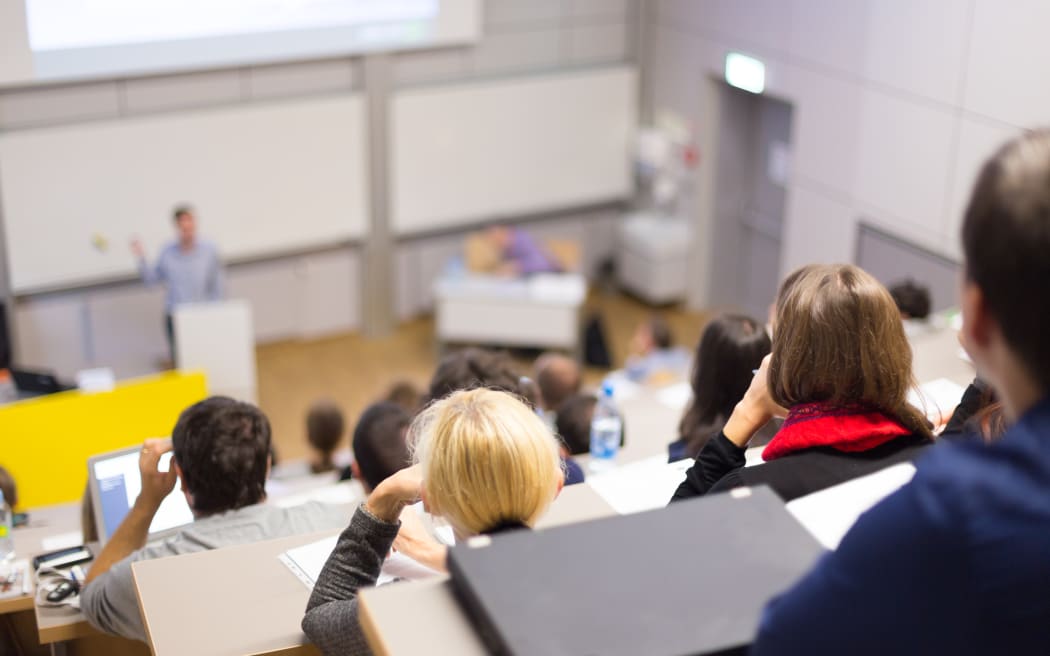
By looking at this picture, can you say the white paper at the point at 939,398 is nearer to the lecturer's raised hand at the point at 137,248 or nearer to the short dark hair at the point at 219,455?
the short dark hair at the point at 219,455

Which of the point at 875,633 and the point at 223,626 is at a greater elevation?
the point at 875,633

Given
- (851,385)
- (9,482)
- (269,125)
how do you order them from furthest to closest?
(269,125) → (9,482) → (851,385)

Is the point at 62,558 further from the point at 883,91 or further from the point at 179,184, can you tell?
the point at 883,91

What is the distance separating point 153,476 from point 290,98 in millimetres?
5720

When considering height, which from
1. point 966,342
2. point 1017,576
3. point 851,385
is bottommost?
point 851,385

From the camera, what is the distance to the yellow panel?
5.52 metres

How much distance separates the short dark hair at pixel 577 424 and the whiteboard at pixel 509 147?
4.59 m

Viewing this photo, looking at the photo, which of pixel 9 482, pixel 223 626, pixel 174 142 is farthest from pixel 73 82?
pixel 223 626

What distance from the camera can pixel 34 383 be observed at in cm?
598

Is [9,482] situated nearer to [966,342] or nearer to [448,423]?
[448,423]

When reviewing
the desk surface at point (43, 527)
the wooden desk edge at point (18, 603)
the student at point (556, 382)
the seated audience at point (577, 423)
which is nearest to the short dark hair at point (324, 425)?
the student at point (556, 382)

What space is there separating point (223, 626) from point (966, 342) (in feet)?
4.74

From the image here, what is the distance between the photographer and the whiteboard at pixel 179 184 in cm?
753

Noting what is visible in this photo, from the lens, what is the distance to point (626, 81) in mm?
9484
